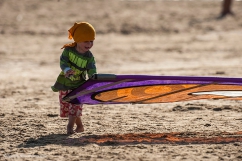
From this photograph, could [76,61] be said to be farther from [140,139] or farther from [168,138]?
[168,138]

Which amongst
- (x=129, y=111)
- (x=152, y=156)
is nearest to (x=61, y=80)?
(x=152, y=156)

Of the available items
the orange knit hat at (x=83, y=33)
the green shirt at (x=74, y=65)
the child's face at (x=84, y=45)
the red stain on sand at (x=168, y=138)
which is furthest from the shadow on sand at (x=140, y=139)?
the orange knit hat at (x=83, y=33)

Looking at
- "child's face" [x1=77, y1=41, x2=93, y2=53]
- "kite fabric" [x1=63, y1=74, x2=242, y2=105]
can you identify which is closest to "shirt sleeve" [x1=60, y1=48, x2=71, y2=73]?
"child's face" [x1=77, y1=41, x2=93, y2=53]

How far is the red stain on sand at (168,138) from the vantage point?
652 cm

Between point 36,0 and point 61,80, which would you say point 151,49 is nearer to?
point 36,0

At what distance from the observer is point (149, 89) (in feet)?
22.9

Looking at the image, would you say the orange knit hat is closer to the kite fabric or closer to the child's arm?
the child's arm

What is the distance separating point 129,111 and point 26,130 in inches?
77.6

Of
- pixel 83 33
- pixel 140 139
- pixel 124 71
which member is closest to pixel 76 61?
pixel 83 33

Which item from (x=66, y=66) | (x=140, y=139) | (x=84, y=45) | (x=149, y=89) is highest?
(x=84, y=45)

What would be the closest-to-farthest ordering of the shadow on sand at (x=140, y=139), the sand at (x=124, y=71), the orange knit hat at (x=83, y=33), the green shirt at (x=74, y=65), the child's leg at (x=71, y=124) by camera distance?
1. the sand at (x=124, y=71)
2. the shadow on sand at (x=140, y=139)
3. the orange knit hat at (x=83, y=33)
4. the green shirt at (x=74, y=65)
5. the child's leg at (x=71, y=124)

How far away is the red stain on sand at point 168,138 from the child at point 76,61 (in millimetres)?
448

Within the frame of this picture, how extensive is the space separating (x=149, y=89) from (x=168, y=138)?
625 millimetres

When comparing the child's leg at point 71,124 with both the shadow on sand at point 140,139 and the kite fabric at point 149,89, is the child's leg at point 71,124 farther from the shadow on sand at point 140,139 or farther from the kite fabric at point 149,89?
the kite fabric at point 149,89
